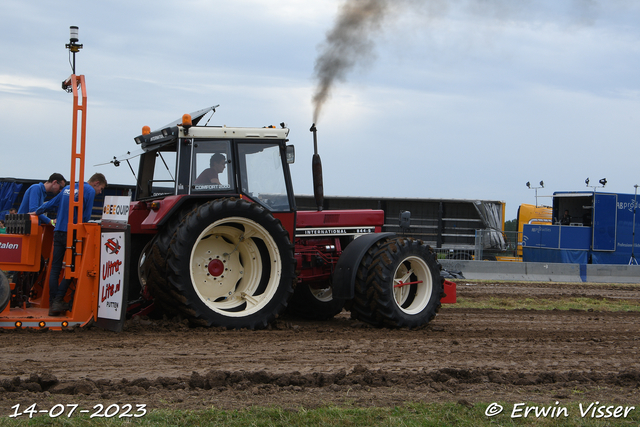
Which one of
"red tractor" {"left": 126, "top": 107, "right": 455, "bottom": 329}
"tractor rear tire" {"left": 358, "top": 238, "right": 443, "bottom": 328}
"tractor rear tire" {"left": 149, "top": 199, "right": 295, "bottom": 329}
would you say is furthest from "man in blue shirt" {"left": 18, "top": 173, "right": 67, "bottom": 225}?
"tractor rear tire" {"left": 358, "top": 238, "right": 443, "bottom": 328}

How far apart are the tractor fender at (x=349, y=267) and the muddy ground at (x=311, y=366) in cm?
46

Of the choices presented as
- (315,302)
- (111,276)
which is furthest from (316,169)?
(111,276)

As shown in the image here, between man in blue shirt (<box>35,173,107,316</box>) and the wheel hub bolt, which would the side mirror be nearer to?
the wheel hub bolt

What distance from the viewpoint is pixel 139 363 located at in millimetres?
5082

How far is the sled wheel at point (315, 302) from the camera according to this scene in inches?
337

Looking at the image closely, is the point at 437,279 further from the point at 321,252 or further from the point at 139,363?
the point at 139,363

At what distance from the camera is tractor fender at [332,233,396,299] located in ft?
24.0

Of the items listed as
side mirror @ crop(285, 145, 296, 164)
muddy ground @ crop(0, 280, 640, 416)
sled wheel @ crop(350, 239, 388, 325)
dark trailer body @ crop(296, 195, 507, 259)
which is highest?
side mirror @ crop(285, 145, 296, 164)

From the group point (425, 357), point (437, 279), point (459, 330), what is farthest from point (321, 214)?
point (425, 357)

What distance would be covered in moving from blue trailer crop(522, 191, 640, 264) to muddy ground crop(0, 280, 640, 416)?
12.0 metres

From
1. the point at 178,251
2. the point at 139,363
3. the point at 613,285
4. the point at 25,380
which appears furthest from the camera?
the point at 613,285

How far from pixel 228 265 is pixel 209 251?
0.26m

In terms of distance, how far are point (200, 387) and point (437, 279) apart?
4119 millimetres

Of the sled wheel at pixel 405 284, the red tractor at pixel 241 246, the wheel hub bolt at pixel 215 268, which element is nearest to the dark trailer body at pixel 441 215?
the sled wheel at pixel 405 284
